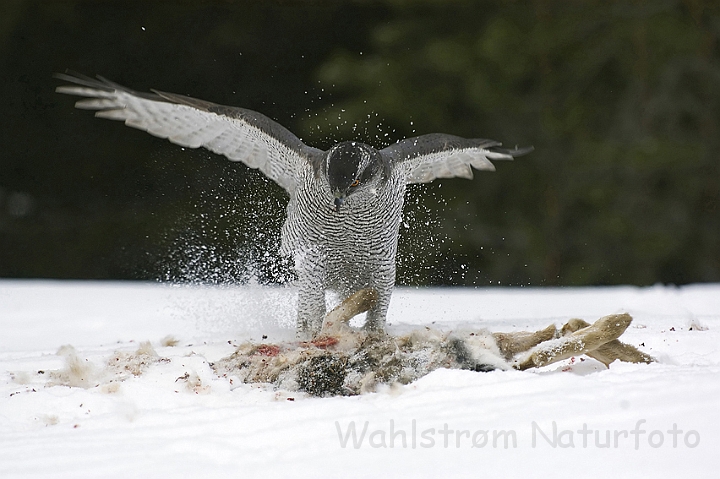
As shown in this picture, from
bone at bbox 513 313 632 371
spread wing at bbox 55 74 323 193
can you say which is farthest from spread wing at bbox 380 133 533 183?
bone at bbox 513 313 632 371

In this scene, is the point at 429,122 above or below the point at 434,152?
above

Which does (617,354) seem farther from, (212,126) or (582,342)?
(212,126)

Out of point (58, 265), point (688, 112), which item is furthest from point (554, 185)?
point (58, 265)

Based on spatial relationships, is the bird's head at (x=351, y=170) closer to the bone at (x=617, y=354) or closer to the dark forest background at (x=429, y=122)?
the bone at (x=617, y=354)

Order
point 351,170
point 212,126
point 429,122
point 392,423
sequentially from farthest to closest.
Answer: point 429,122 < point 212,126 < point 351,170 < point 392,423

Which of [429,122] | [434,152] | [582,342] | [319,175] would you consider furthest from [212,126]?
[429,122]

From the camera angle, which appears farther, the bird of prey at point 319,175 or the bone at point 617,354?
the bird of prey at point 319,175

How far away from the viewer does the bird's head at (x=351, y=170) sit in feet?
10.7

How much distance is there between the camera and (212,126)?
3785mm

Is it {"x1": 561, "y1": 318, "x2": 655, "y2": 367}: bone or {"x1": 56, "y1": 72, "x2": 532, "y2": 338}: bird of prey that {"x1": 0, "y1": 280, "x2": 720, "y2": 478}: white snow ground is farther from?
{"x1": 56, "y1": 72, "x2": 532, "y2": 338}: bird of prey

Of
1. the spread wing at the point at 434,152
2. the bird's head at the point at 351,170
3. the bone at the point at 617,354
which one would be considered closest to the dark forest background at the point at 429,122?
the spread wing at the point at 434,152

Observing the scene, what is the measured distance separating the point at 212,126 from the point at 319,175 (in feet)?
2.37

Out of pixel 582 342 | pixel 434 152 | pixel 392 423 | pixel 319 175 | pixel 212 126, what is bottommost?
pixel 392 423

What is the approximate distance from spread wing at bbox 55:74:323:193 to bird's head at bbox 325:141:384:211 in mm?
236
